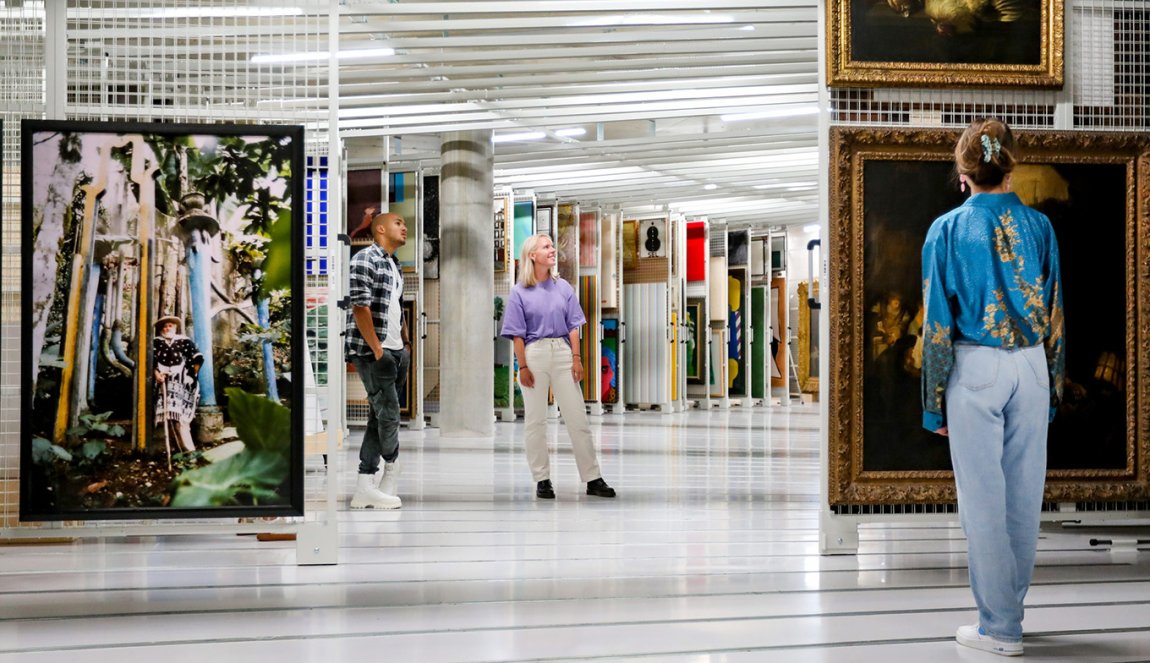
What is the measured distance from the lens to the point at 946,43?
18.4ft

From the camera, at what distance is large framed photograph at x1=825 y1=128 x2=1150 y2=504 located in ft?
18.1

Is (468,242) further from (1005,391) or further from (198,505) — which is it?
(1005,391)

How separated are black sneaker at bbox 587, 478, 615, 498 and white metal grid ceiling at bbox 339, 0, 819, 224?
117 inches

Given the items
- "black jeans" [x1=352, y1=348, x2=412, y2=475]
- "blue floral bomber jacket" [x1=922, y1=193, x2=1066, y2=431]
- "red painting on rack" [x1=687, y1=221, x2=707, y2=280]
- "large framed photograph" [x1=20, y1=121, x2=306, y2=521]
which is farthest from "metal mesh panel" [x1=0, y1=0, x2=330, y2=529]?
"red painting on rack" [x1=687, y1=221, x2=707, y2=280]

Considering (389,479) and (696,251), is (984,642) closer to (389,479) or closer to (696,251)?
(389,479)

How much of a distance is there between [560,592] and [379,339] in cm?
291

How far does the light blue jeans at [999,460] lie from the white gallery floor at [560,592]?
0.21 metres

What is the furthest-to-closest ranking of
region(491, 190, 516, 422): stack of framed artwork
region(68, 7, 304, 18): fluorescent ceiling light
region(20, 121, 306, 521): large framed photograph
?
region(491, 190, 516, 422): stack of framed artwork < region(68, 7, 304, 18): fluorescent ceiling light < region(20, 121, 306, 521): large framed photograph

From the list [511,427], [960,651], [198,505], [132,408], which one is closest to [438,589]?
[198,505]

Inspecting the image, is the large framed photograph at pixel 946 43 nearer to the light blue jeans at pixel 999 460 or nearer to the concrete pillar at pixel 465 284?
the light blue jeans at pixel 999 460

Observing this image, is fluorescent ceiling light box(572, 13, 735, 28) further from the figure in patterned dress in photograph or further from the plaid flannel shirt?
the figure in patterned dress in photograph

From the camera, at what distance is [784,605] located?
4242 mm

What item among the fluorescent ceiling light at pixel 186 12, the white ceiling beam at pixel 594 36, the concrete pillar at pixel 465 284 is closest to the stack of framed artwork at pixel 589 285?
the concrete pillar at pixel 465 284

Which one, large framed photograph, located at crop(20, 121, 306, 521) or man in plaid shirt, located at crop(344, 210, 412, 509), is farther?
man in plaid shirt, located at crop(344, 210, 412, 509)
